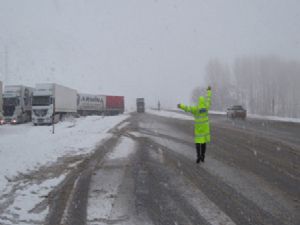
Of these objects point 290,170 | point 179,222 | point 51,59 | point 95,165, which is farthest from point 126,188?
point 51,59

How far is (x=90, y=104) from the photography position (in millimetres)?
52000

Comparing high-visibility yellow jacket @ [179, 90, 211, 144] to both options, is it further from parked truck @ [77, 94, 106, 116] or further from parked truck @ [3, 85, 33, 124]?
parked truck @ [77, 94, 106, 116]

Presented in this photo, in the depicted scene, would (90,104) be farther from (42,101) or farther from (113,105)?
(42,101)

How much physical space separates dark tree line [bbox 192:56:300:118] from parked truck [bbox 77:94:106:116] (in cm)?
3824

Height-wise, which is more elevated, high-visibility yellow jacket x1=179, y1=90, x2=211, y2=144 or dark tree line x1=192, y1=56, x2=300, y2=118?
dark tree line x1=192, y1=56, x2=300, y2=118

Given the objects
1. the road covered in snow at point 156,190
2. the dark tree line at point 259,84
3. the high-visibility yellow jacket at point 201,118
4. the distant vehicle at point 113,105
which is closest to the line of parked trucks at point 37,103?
the distant vehicle at point 113,105

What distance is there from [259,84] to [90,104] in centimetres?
4811

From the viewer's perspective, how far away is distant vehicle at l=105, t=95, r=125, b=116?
56.9m

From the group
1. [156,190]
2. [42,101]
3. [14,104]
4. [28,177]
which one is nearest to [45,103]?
[42,101]

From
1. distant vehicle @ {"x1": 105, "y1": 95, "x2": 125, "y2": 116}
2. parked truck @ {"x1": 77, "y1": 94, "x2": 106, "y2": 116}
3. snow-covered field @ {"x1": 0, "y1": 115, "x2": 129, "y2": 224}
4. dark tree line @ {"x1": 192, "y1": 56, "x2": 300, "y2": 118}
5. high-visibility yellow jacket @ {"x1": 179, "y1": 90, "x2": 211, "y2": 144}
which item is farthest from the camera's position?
dark tree line @ {"x1": 192, "y1": 56, "x2": 300, "y2": 118}

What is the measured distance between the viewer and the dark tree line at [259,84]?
75062 millimetres

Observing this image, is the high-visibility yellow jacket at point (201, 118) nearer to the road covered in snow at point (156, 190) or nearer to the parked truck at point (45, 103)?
the road covered in snow at point (156, 190)

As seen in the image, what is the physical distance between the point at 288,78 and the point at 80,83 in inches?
3709

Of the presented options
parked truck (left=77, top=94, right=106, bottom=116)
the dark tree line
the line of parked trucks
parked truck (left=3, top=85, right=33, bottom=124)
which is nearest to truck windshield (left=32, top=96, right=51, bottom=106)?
the line of parked trucks
